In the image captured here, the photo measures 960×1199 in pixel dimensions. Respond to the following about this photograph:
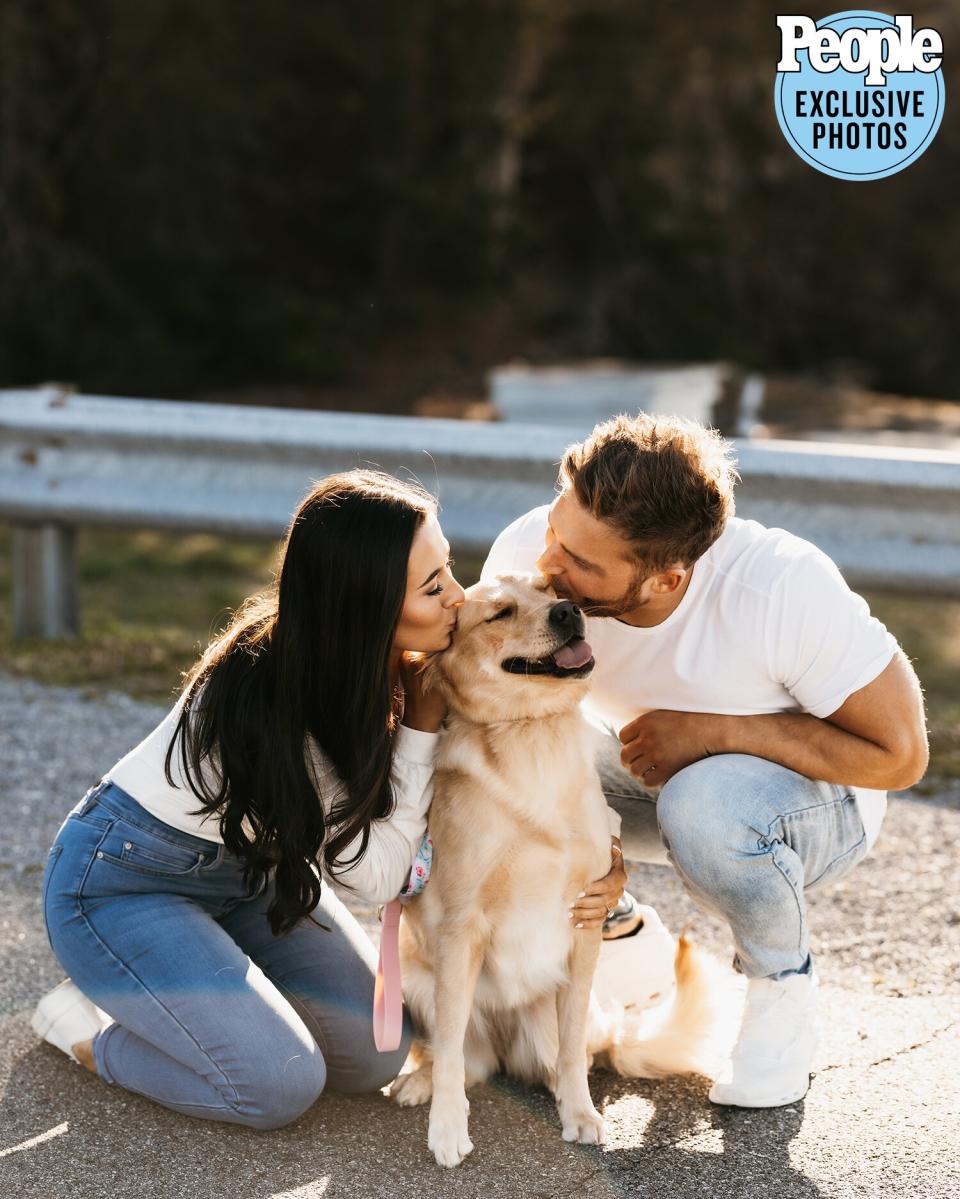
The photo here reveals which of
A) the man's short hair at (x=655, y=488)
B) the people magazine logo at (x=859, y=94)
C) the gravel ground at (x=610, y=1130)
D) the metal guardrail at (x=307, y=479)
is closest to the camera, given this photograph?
the gravel ground at (x=610, y=1130)

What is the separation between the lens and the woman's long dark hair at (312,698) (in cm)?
257

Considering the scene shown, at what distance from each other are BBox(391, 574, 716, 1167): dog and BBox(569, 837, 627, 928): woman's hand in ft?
0.06

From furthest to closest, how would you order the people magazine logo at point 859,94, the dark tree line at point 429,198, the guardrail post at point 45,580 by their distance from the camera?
the dark tree line at point 429,198 → the guardrail post at point 45,580 → the people magazine logo at point 859,94

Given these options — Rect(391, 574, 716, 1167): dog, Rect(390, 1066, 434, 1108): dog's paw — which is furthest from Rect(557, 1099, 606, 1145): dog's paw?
Rect(390, 1066, 434, 1108): dog's paw

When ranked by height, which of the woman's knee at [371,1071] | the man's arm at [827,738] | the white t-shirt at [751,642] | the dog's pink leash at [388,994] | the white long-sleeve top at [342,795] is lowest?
the woman's knee at [371,1071]

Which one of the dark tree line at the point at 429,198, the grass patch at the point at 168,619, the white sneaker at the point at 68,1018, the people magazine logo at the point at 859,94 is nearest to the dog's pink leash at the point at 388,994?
the white sneaker at the point at 68,1018

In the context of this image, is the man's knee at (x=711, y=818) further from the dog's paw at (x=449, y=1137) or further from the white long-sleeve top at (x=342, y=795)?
the dog's paw at (x=449, y=1137)

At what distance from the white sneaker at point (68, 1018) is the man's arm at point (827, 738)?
122cm

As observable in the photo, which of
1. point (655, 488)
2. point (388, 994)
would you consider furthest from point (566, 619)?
point (388, 994)

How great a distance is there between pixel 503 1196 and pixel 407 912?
61 centimetres

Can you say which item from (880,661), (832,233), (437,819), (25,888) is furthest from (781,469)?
(832,233)

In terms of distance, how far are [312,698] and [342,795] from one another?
20cm

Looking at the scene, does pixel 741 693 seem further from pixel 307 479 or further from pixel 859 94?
pixel 859 94

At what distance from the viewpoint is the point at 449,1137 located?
2.56 m
